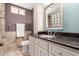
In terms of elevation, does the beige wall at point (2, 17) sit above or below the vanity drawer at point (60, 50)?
above

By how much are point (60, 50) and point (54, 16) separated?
767 mm

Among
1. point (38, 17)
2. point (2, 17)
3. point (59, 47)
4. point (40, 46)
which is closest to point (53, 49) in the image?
point (59, 47)

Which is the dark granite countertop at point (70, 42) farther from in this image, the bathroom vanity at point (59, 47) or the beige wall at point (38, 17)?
the beige wall at point (38, 17)

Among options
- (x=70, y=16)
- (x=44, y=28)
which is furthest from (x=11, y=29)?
(x=70, y=16)

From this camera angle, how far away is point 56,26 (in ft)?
5.61

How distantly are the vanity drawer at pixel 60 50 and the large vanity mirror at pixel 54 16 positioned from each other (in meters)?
0.56

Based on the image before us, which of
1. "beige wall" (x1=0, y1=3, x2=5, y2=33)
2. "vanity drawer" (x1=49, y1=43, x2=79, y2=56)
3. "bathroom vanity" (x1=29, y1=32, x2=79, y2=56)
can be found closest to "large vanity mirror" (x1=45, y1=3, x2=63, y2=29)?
"bathroom vanity" (x1=29, y1=32, x2=79, y2=56)

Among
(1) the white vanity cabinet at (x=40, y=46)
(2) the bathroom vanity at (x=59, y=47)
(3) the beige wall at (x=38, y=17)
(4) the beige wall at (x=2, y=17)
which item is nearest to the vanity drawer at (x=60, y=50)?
(2) the bathroom vanity at (x=59, y=47)

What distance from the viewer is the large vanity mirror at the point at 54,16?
166 centimetres

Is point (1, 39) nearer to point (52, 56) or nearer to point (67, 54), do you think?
point (52, 56)

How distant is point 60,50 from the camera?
3.49ft

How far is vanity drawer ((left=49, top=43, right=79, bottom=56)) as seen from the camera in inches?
36.3

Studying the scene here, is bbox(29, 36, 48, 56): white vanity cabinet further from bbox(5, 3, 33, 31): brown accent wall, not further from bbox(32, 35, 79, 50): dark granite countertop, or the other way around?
bbox(5, 3, 33, 31): brown accent wall

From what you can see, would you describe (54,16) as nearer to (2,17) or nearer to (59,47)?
(59,47)
